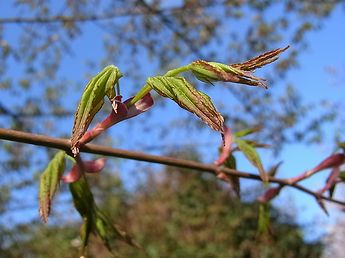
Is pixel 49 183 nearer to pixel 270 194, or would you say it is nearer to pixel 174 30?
pixel 270 194

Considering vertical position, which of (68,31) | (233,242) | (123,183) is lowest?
(233,242)

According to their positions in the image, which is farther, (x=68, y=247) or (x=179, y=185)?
(x=179, y=185)

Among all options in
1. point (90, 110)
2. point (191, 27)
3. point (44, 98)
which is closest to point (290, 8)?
point (191, 27)

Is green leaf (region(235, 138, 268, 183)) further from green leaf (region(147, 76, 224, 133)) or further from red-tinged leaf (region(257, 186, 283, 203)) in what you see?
green leaf (region(147, 76, 224, 133))

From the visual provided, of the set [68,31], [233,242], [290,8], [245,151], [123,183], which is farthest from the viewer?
[123,183]

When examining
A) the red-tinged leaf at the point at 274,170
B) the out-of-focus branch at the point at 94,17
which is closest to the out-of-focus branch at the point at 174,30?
the out-of-focus branch at the point at 94,17

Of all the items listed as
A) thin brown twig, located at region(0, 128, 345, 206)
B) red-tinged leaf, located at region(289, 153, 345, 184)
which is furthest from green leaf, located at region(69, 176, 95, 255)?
red-tinged leaf, located at region(289, 153, 345, 184)

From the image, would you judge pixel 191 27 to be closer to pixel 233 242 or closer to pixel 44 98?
pixel 44 98
